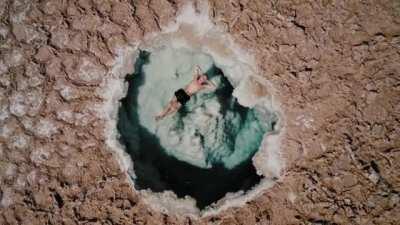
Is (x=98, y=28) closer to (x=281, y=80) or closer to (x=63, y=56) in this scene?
(x=63, y=56)

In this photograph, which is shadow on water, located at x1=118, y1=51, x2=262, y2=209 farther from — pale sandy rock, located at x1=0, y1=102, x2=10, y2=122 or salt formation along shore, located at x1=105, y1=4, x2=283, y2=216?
pale sandy rock, located at x1=0, y1=102, x2=10, y2=122

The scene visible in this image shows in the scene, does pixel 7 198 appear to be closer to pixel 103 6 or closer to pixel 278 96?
pixel 103 6

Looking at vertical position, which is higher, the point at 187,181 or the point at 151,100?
the point at 151,100

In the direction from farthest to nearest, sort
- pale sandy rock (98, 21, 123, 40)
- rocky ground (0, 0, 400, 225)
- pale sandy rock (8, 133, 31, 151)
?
pale sandy rock (98, 21, 123, 40), pale sandy rock (8, 133, 31, 151), rocky ground (0, 0, 400, 225)

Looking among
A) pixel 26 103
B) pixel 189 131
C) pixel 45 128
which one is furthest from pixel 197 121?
pixel 26 103

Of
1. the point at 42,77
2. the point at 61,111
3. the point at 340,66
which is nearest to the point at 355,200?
the point at 340,66

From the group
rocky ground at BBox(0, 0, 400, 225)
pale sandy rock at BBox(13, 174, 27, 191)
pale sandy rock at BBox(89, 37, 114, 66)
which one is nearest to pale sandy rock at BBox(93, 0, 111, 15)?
rocky ground at BBox(0, 0, 400, 225)
